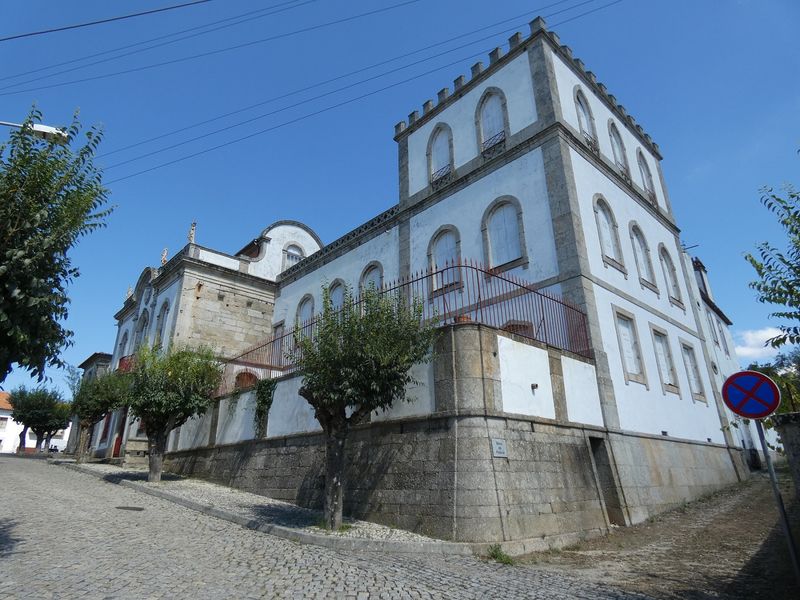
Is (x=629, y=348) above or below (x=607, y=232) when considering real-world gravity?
below

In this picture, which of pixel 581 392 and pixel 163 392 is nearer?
pixel 581 392

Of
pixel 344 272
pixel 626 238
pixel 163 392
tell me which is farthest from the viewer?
pixel 344 272

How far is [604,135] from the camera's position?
17.2m

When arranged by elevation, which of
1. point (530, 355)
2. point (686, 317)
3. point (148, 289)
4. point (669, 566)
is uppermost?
point (148, 289)

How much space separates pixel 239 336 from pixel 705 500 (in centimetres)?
1883

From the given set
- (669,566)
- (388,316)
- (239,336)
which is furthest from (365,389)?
(239,336)

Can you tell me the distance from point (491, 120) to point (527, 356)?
956 cm

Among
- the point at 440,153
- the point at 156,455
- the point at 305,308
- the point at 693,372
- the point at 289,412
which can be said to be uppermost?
the point at 440,153

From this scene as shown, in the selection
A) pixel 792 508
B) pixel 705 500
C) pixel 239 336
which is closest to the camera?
pixel 792 508

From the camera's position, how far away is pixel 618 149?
18000mm

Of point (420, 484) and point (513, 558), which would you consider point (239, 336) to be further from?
point (513, 558)

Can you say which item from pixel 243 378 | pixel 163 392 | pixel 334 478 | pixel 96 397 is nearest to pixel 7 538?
pixel 334 478

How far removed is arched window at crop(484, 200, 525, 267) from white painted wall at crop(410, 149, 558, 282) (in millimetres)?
215

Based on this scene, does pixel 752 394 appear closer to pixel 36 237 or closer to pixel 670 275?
pixel 36 237
